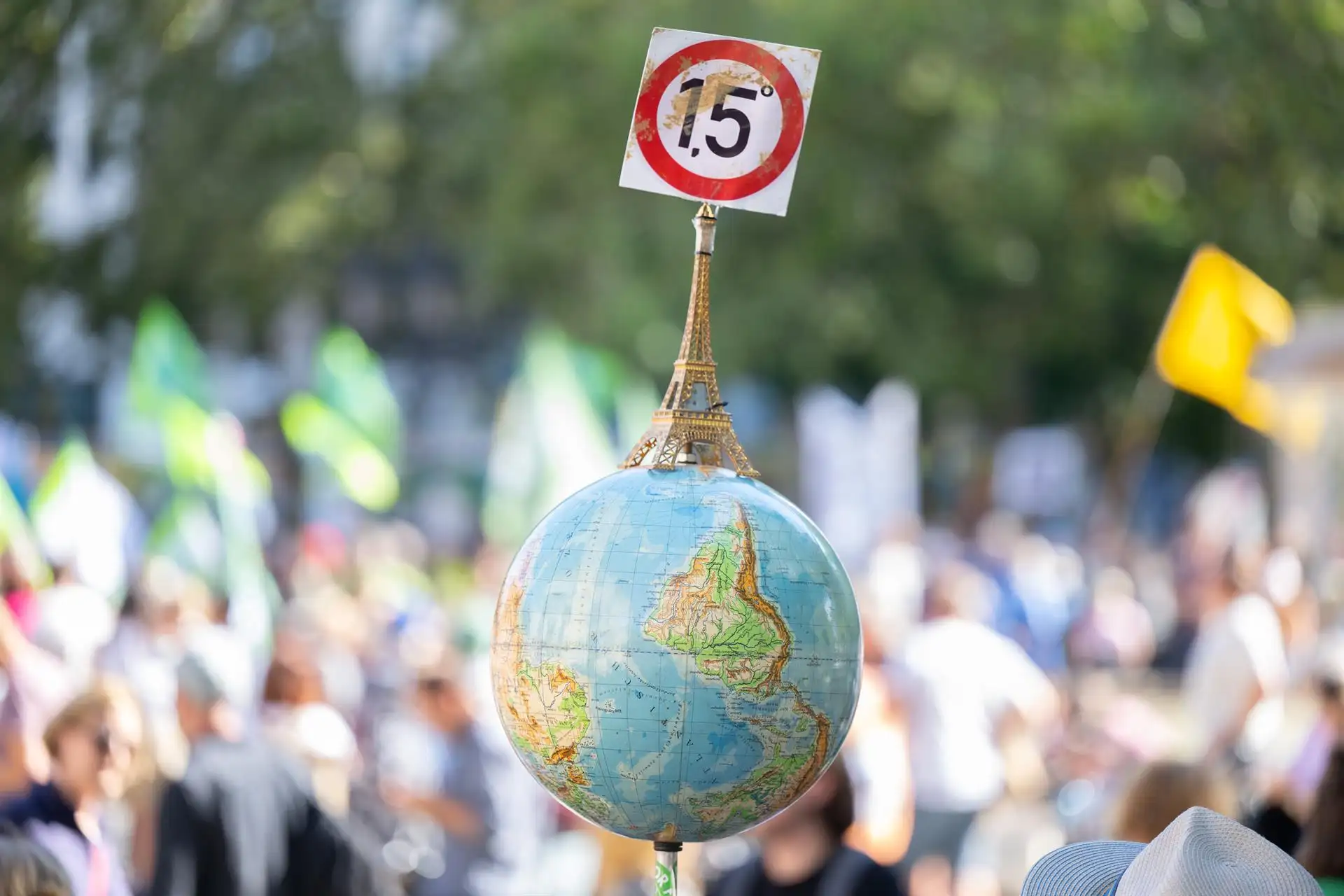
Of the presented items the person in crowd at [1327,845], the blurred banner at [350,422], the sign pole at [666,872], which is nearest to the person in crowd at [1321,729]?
the person in crowd at [1327,845]

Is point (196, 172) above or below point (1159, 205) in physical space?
above

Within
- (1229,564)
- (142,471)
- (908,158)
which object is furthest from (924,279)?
(1229,564)

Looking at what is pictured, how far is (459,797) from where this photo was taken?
8773mm

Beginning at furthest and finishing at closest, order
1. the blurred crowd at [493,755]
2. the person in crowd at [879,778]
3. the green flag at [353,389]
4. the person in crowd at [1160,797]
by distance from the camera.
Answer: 1. the green flag at [353,389]
2. the person in crowd at [879,778]
3. the blurred crowd at [493,755]
4. the person in crowd at [1160,797]

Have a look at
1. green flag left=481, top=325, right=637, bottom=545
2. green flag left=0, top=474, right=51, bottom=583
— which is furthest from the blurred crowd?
green flag left=481, top=325, right=637, bottom=545

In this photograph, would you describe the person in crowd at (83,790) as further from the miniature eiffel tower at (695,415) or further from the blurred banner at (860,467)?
the blurred banner at (860,467)

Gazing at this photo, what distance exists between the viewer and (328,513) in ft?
109

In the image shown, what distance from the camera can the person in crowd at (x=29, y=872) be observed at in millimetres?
4008

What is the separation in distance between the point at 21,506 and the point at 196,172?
45.8 feet

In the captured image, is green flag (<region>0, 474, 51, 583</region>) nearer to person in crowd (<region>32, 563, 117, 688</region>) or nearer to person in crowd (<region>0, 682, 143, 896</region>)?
person in crowd (<region>32, 563, 117, 688</region>)

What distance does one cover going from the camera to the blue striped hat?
3049mm

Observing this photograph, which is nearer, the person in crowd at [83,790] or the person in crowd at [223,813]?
the person in crowd at [83,790]

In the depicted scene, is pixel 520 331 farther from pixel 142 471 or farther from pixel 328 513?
pixel 142 471

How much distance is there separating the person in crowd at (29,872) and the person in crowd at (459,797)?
4.31m
